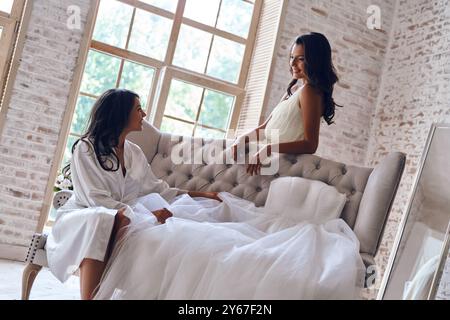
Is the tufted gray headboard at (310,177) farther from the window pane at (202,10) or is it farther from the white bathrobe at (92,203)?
the window pane at (202,10)

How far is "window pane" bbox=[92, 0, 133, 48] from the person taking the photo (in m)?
4.77

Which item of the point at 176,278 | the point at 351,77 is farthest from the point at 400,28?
the point at 176,278

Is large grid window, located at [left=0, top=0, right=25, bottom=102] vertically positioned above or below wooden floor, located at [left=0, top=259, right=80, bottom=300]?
above

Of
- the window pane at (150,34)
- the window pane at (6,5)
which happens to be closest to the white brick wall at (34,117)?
the window pane at (6,5)

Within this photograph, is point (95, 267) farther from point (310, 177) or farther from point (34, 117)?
point (34, 117)

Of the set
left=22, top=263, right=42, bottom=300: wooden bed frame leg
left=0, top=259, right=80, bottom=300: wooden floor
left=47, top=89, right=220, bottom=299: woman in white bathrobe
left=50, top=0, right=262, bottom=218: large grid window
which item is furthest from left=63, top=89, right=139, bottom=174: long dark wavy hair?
left=50, top=0, right=262, bottom=218: large grid window

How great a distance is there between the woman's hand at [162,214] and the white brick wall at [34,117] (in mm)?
2365

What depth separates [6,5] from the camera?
172 inches

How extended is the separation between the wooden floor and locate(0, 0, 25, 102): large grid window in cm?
158

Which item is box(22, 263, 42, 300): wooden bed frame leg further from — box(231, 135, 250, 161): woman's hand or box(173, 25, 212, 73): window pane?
box(173, 25, 212, 73): window pane

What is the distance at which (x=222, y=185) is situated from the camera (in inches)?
118

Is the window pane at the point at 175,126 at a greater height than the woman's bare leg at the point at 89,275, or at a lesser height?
greater

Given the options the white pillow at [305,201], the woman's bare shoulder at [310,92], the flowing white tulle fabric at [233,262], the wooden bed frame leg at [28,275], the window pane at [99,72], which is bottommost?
the wooden bed frame leg at [28,275]

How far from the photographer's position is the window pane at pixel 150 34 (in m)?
4.93
